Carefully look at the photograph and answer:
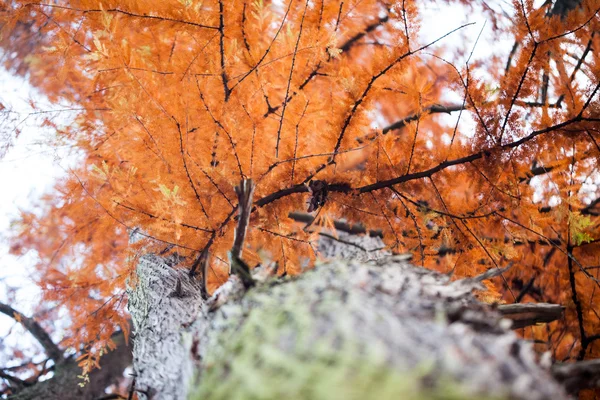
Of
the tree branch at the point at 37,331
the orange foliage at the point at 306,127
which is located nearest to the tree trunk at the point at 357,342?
the orange foliage at the point at 306,127

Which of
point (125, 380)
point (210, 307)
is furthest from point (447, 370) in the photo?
point (125, 380)

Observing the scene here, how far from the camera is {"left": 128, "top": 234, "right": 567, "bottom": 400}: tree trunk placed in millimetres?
590

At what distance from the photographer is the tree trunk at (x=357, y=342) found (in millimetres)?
590

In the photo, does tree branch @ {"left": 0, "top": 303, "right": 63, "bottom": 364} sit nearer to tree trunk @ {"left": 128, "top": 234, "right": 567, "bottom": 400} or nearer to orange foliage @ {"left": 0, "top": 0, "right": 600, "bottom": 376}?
orange foliage @ {"left": 0, "top": 0, "right": 600, "bottom": 376}

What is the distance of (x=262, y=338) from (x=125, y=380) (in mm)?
3789

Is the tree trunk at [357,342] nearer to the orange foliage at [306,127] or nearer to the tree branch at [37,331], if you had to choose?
the orange foliage at [306,127]

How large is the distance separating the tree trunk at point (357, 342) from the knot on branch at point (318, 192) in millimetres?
686

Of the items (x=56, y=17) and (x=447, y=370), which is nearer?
(x=447, y=370)

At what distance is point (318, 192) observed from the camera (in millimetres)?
1675

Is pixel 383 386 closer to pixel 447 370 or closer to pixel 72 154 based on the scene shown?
pixel 447 370

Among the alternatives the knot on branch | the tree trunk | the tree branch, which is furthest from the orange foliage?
the tree branch

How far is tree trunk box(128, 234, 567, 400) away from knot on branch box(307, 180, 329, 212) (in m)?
0.69

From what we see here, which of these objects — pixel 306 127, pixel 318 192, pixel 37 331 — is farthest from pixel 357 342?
pixel 37 331

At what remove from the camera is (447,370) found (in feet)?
1.93
